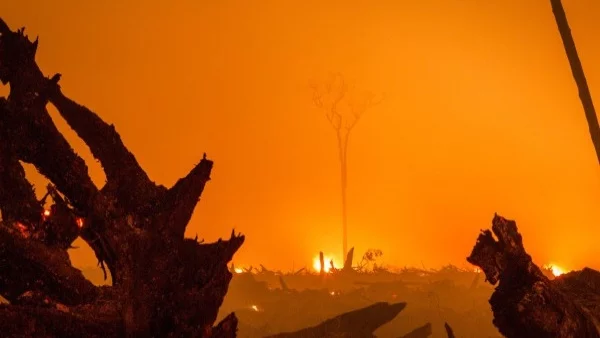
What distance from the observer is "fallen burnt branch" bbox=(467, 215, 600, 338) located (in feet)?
12.0

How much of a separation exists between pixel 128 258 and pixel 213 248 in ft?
2.09

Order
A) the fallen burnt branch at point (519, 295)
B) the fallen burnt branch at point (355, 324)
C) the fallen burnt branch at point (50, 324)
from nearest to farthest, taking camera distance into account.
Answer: the fallen burnt branch at point (50, 324) → the fallen burnt branch at point (519, 295) → the fallen burnt branch at point (355, 324)

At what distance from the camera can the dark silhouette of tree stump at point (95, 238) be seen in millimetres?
2869

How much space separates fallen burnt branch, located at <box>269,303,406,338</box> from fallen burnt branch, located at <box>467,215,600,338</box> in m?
3.70

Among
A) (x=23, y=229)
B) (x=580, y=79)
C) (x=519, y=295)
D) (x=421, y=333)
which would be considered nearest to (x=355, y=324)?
(x=421, y=333)

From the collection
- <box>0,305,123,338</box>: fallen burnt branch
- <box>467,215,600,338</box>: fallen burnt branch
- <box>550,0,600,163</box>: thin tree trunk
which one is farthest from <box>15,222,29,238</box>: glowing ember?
<box>550,0,600,163</box>: thin tree trunk

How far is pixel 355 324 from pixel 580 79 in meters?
6.74

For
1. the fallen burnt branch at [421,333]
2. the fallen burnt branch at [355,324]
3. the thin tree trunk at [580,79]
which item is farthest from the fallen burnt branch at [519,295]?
the thin tree trunk at [580,79]

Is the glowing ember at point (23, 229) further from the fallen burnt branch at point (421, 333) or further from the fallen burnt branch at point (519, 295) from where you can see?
the fallen burnt branch at point (421, 333)

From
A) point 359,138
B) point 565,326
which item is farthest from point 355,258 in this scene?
point 565,326

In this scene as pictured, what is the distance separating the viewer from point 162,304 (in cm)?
316

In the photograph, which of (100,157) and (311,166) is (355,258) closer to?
(311,166)

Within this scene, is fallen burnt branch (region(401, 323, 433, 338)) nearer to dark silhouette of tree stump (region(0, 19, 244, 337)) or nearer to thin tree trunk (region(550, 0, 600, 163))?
thin tree trunk (region(550, 0, 600, 163))

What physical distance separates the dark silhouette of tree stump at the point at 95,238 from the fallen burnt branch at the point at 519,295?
7.31ft
